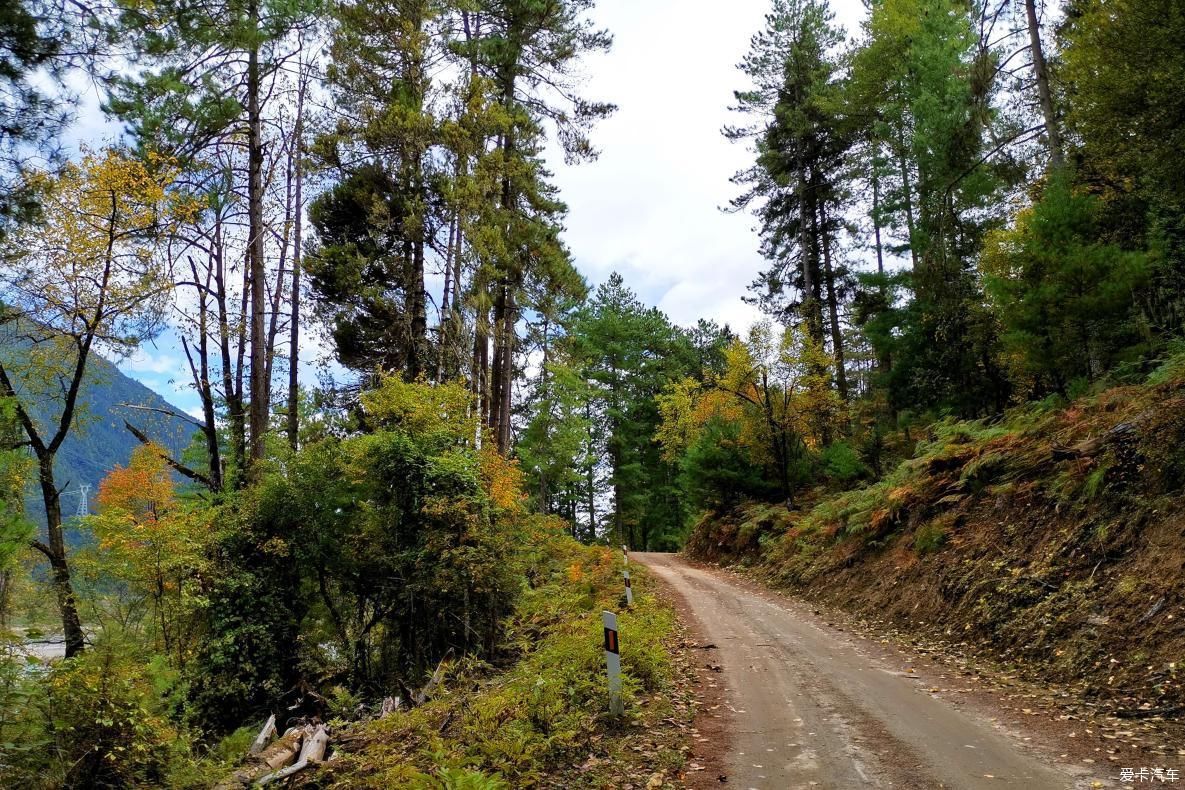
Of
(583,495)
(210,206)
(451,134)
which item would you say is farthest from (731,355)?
(583,495)

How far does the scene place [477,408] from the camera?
1593 cm

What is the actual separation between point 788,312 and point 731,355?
678cm

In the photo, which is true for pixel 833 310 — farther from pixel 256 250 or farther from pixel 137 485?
pixel 137 485

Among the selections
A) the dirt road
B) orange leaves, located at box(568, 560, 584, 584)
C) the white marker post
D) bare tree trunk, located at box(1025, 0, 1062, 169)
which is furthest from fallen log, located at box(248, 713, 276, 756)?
bare tree trunk, located at box(1025, 0, 1062, 169)

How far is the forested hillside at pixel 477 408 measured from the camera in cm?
630

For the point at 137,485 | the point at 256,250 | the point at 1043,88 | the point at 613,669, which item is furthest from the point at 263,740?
the point at 137,485

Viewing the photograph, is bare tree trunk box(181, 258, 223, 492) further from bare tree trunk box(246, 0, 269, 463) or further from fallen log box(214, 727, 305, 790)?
fallen log box(214, 727, 305, 790)

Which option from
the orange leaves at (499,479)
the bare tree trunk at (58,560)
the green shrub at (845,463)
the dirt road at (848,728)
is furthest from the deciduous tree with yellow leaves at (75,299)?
the green shrub at (845,463)

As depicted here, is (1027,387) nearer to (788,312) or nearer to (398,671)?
(788,312)

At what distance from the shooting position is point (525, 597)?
12.9 metres

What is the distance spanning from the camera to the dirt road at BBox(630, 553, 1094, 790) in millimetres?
4449

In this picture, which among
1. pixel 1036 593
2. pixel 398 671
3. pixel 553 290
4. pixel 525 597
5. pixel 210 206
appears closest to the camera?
pixel 1036 593

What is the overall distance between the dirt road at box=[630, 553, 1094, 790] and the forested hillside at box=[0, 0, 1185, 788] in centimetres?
75

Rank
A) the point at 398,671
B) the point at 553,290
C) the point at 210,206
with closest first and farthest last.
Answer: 1. the point at 398,671
2. the point at 210,206
3. the point at 553,290
